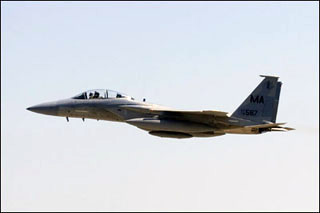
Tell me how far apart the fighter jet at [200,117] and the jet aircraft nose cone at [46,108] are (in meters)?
2.20

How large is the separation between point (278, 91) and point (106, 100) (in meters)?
8.18

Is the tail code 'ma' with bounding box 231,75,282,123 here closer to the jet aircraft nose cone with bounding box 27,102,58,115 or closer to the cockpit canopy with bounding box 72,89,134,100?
the cockpit canopy with bounding box 72,89,134,100

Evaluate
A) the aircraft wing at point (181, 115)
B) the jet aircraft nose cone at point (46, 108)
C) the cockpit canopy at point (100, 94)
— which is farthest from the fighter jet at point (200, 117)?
the jet aircraft nose cone at point (46, 108)

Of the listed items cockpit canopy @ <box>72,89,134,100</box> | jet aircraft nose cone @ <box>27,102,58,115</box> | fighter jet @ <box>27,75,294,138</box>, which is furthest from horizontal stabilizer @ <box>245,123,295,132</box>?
jet aircraft nose cone @ <box>27,102,58,115</box>

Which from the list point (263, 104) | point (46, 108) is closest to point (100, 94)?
point (46, 108)

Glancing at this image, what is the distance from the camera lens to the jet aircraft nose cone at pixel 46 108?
36.8 m

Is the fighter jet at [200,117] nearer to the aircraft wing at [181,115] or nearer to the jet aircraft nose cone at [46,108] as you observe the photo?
the aircraft wing at [181,115]

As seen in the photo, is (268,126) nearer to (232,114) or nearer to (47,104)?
(232,114)

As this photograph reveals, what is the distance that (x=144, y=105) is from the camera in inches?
1399

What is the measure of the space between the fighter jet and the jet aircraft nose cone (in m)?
2.20

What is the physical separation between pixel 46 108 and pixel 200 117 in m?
7.75

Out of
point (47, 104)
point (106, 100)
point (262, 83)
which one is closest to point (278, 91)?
point (262, 83)

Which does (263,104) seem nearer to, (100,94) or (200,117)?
(200,117)

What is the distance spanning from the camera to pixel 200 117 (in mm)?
34750
